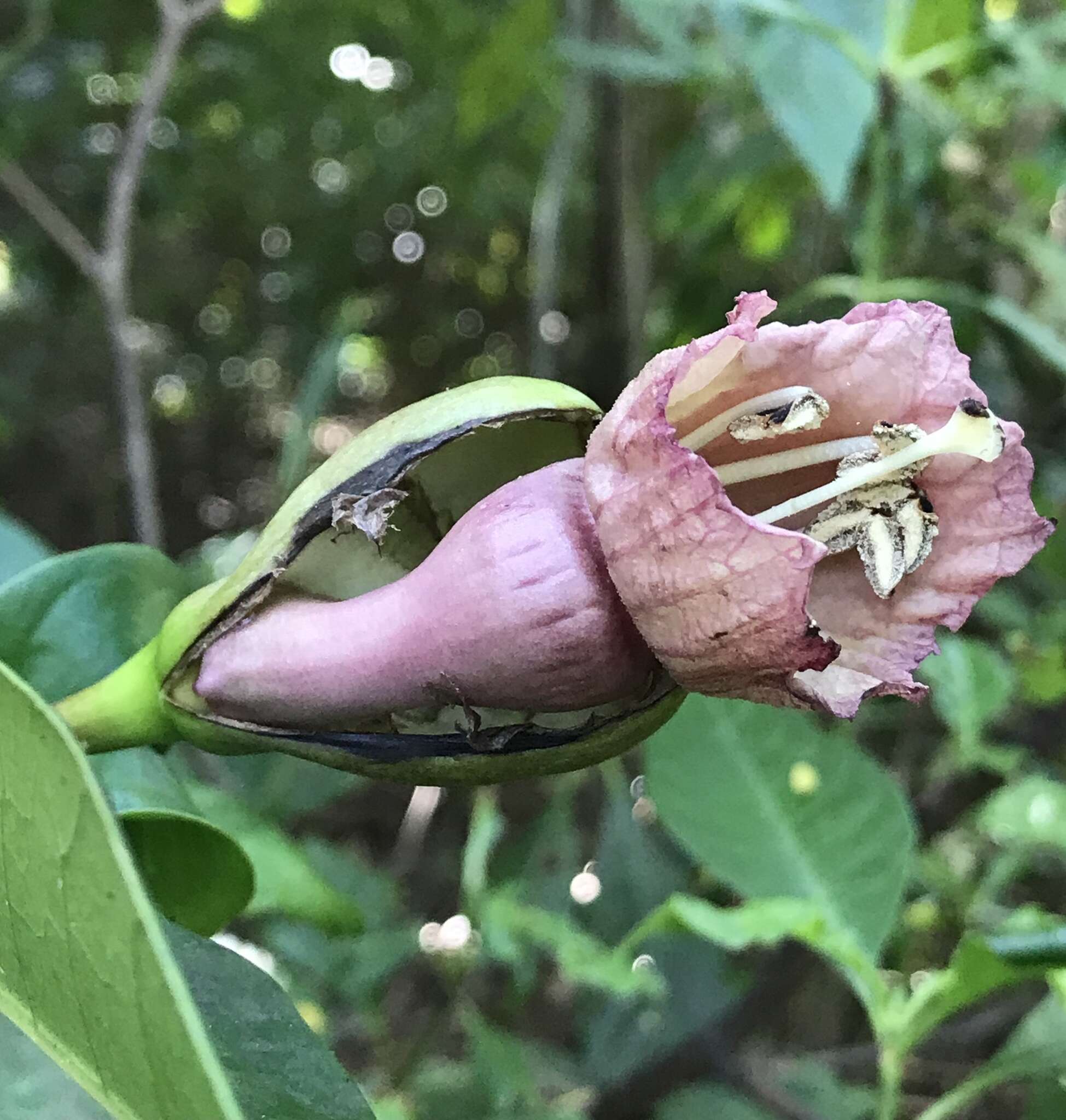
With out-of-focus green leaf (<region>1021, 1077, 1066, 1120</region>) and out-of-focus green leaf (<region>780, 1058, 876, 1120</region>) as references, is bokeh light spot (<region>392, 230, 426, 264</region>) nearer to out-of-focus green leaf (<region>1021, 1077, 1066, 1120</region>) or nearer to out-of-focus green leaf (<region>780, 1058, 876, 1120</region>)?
out-of-focus green leaf (<region>780, 1058, 876, 1120</region>)

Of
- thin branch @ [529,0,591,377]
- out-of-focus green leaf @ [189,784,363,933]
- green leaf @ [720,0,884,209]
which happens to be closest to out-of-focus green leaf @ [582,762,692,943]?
out-of-focus green leaf @ [189,784,363,933]

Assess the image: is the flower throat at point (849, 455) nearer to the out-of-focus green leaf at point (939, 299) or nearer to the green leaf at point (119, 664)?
the green leaf at point (119, 664)

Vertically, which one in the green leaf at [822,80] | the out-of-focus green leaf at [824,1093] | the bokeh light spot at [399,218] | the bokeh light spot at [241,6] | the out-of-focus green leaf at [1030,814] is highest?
the bokeh light spot at [241,6]

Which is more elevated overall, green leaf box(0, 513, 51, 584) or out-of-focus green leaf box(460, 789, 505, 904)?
green leaf box(0, 513, 51, 584)

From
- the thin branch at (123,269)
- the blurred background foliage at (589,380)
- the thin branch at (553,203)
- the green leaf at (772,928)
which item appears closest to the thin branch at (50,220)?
the thin branch at (123,269)

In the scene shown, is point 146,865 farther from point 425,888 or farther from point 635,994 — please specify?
point 425,888

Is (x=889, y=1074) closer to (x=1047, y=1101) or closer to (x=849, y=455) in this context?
(x=1047, y=1101)

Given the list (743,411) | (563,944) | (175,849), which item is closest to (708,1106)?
(563,944)
